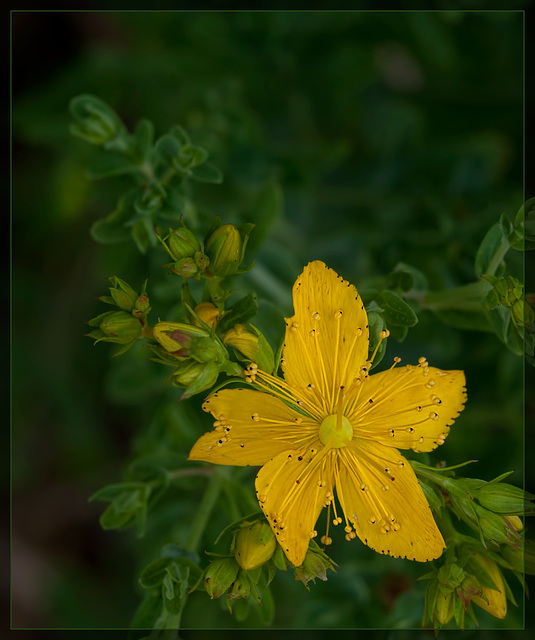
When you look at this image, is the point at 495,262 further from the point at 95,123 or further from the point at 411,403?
the point at 95,123

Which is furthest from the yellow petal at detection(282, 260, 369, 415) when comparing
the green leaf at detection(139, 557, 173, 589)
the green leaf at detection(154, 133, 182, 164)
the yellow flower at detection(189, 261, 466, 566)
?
the green leaf at detection(154, 133, 182, 164)

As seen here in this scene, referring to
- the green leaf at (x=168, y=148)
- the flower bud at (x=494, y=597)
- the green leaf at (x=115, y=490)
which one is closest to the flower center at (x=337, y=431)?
the flower bud at (x=494, y=597)

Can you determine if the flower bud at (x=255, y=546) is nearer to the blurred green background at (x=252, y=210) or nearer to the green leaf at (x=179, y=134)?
the blurred green background at (x=252, y=210)

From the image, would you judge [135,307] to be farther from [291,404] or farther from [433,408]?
[433,408]

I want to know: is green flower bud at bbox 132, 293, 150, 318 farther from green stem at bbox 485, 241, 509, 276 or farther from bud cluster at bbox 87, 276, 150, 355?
green stem at bbox 485, 241, 509, 276

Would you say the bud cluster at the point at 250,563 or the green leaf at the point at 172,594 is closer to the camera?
the bud cluster at the point at 250,563

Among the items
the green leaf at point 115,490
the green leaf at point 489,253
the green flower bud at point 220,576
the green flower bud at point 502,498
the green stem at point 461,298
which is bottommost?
the green flower bud at point 502,498
